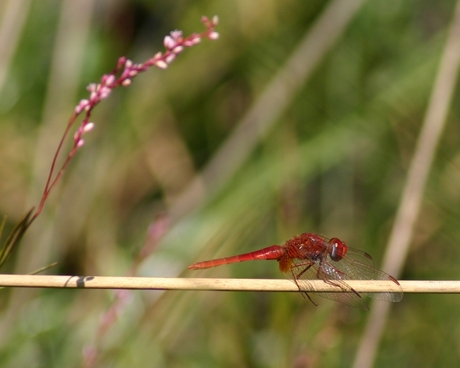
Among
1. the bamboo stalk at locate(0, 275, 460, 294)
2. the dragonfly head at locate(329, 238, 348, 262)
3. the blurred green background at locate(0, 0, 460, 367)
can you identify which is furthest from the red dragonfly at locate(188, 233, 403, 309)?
the bamboo stalk at locate(0, 275, 460, 294)

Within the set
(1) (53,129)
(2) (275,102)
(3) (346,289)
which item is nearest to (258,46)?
(2) (275,102)

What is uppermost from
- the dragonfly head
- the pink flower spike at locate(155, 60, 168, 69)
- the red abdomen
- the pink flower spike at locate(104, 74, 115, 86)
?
the pink flower spike at locate(104, 74, 115, 86)

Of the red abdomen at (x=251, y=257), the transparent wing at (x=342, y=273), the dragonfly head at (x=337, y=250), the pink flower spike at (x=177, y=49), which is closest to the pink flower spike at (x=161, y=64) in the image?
the pink flower spike at (x=177, y=49)

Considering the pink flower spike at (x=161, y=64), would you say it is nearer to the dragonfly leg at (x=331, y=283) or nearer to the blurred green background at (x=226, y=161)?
the dragonfly leg at (x=331, y=283)

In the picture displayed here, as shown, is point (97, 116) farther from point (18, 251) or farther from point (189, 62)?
point (18, 251)

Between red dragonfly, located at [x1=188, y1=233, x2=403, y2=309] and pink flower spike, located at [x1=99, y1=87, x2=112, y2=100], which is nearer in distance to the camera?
pink flower spike, located at [x1=99, y1=87, x2=112, y2=100]

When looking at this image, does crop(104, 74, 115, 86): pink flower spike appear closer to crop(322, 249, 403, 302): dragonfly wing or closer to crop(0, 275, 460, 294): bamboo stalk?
crop(0, 275, 460, 294): bamboo stalk
